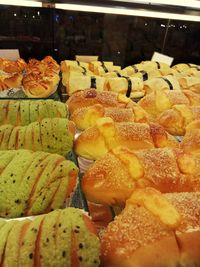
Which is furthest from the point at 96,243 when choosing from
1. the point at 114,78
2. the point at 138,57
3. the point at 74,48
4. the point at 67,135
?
the point at 138,57

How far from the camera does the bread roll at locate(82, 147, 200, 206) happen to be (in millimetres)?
958

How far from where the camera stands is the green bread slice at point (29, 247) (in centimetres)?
62

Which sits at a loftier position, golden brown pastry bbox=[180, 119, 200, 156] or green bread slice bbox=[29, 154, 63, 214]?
green bread slice bbox=[29, 154, 63, 214]

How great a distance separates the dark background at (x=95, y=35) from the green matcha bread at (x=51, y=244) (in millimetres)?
1809

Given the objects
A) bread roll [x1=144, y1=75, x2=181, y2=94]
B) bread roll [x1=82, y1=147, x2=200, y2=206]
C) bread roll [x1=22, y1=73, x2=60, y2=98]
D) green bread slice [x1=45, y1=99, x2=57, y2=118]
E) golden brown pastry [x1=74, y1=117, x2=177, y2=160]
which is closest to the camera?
bread roll [x1=82, y1=147, x2=200, y2=206]

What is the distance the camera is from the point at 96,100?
1.56 m

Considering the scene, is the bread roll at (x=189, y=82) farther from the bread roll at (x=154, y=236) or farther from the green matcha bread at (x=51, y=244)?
the green matcha bread at (x=51, y=244)

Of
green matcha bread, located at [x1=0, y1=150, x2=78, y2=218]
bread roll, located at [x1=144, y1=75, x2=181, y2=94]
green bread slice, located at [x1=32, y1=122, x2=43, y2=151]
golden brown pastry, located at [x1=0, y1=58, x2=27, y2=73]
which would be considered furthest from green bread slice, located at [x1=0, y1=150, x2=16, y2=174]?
bread roll, located at [x1=144, y1=75, x2=181, y2=94]

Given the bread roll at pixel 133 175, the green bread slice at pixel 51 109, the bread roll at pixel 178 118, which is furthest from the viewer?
the bread roll at pixel 178 118

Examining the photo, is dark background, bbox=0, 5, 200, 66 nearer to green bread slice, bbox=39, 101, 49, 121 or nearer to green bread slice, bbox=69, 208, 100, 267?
green bread slice, bbox=39, 101, 49, 121

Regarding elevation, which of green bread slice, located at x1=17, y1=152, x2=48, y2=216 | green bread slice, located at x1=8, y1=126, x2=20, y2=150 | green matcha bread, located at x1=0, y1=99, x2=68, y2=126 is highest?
green bread slice, located at x1=17, y1=152, x2=48, y2=216

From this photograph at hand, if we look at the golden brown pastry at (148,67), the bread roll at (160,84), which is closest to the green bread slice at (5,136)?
the bread roll at (160,84)

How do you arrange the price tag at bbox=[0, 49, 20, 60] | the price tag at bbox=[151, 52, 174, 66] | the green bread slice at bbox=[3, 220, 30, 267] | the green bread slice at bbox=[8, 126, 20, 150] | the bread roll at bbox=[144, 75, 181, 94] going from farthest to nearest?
the price tag at bbox=[151, 52, 174, 66], the price tag at bbox=[0, 49, 20, 60], the bread roll at bbox=[144, 75, 181, 94], the green bread slice at bbox=[8, 126, 20, 150], the green bread slice at bbox=[3, 220, 30, 267]

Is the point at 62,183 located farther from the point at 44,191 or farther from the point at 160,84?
the point at 160,84
